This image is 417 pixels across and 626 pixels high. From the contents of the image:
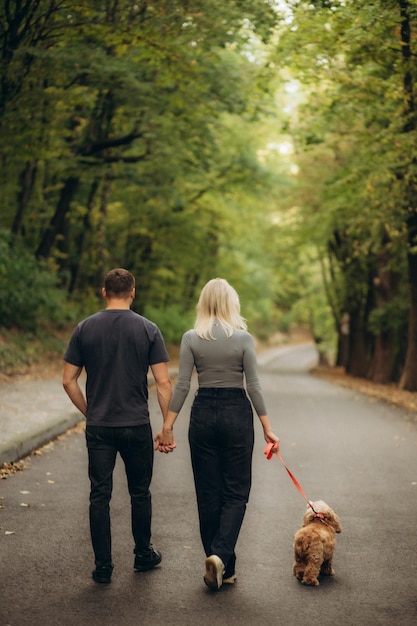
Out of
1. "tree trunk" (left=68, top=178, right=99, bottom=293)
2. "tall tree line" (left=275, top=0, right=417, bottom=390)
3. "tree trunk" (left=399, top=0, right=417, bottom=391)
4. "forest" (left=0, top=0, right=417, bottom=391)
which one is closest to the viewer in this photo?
"tall tree line" (left=275, top=0, right=417, bottom=390)

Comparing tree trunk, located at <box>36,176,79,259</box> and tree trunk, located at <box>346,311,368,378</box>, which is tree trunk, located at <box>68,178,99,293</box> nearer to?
tree trunk, located at <box>36,176,79,259</box>

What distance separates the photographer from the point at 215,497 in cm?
524

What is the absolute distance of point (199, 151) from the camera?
24531 mm

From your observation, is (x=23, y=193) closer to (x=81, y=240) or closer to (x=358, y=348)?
(x=81, y=240)

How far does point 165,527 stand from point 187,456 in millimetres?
3811

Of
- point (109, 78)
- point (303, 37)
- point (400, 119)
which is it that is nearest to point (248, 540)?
point (303, 37)

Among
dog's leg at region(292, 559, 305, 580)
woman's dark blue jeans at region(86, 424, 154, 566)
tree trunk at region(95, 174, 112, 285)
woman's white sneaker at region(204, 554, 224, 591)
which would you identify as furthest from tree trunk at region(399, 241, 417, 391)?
woman's white sneaker at region(204, 554, 224, 591)

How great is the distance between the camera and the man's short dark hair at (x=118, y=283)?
5.26 m

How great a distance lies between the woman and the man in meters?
0.19

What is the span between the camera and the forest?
49.9ft

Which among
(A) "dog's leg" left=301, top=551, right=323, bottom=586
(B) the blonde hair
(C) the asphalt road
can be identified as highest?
(B) the blonde hair

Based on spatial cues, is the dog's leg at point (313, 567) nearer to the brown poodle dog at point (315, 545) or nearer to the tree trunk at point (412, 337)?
the brown poodle dog at point (315, 545)

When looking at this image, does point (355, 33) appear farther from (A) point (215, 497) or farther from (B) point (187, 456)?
(A) point (215, 497)

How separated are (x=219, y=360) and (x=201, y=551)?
1.63 metres
